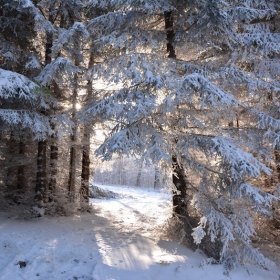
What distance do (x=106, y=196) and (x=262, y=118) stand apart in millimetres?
13554

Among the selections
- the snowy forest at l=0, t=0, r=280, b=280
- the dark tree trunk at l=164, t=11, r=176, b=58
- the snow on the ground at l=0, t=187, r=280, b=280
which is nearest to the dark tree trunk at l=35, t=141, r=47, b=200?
the snowy forest at l=0, t=0, r=280, b=280

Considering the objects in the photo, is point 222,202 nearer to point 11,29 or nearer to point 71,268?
point 71,268

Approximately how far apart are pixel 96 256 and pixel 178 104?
12.6 feet

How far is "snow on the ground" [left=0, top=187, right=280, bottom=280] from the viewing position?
4570 mm

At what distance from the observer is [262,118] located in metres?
6.37

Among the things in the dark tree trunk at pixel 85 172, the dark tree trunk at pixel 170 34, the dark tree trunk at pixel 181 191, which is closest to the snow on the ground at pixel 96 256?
the dark tree trunk at pixel 181 191

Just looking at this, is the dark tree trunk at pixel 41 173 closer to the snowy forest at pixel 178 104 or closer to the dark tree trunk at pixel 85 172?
the snowy forest at pixel 178 104

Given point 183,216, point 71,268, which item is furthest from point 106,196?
point 71,268

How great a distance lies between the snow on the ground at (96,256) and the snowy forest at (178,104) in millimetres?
482

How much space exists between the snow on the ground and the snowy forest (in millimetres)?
482

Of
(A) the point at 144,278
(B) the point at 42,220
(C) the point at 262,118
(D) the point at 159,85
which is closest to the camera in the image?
(A) the point at 144,278

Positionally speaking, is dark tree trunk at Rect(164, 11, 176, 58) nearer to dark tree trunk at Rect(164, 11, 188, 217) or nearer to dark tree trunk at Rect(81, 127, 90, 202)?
dark tree trunk at Rect(164, 11, 188, 217)

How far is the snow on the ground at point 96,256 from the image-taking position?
15.0 feet

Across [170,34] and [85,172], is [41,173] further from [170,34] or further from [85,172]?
[170,34]
